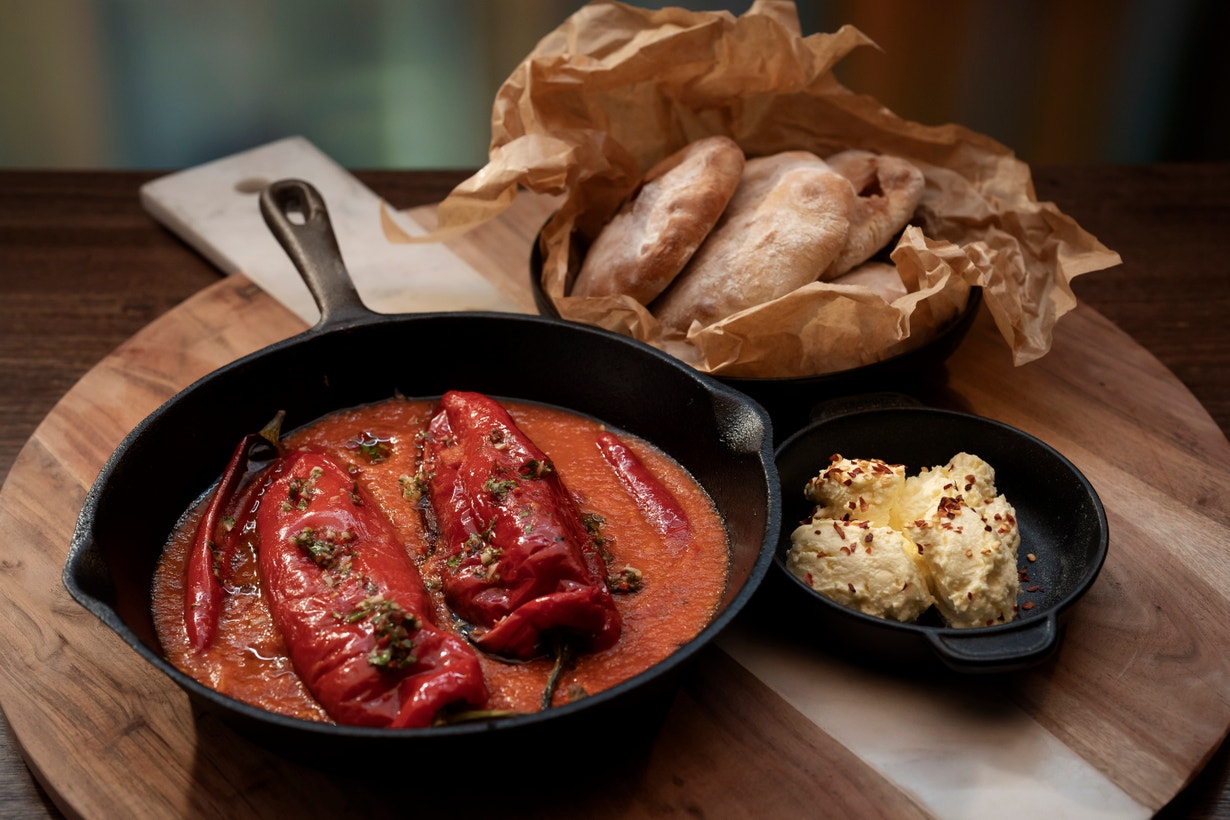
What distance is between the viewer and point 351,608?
1.90 metres

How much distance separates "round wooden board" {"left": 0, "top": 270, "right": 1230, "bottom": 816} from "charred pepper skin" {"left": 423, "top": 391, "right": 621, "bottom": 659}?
0.25 meters

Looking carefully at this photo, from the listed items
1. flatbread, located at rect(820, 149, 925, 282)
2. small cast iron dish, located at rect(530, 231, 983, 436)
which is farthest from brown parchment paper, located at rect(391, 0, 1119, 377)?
flatbread, located at rect(820, 149, 925, 282)

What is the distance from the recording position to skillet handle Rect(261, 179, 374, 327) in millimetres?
2555

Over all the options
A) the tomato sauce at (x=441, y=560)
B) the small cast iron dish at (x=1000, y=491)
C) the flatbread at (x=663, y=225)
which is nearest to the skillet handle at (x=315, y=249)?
the tomato sauce at (x=441, y=560)

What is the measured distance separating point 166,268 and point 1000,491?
2.43 metres

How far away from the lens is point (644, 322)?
8.61 feet

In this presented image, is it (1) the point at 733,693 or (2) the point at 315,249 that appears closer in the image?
(1) the point at 733,693

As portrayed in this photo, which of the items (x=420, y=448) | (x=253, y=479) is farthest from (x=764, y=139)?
(x=253, y=479)

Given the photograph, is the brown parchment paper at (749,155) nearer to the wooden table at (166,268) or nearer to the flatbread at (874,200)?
the flatbread at (874,200)

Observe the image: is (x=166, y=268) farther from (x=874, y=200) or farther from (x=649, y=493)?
(x=874, y=200)

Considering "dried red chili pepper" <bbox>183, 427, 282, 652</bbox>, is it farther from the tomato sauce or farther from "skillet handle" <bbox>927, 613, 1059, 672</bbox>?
"skillet handle" <bbox>927, 613, 1059, 672</bbox>

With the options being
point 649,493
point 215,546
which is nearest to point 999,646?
point 649,493

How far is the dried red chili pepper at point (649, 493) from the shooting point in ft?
7.30

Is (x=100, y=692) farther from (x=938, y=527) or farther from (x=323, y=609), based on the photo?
(x=938, y=527)
